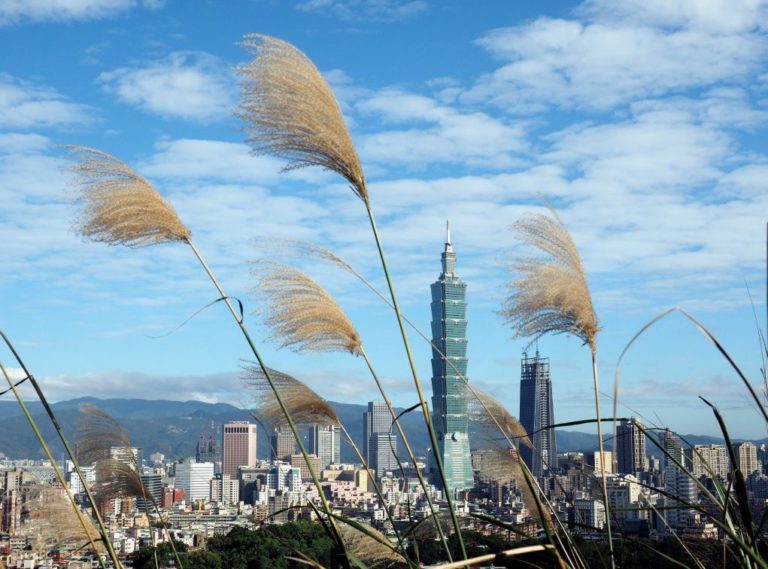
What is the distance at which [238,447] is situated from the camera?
91.2m

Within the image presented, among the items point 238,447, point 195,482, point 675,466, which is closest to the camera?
point 675,466

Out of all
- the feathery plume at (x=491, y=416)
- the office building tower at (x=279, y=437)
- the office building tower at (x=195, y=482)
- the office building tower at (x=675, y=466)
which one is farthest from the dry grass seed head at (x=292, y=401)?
the office building tower at (x=195, y=482)

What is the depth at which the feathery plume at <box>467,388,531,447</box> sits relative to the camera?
2463 mm

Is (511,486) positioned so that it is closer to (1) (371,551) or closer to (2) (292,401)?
(2) (292,401)

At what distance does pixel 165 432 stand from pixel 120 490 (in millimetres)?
152881

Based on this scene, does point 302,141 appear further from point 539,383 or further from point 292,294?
point 539,383

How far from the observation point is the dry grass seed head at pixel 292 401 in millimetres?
2332

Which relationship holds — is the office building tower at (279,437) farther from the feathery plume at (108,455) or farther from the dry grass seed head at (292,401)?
the feathery plume at (108,455)

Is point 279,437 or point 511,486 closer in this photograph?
point 511,486

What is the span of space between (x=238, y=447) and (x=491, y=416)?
91.2 meters

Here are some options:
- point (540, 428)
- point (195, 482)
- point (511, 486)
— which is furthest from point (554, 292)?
point (195, 482)

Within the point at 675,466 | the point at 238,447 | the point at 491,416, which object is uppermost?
the point at 491,416

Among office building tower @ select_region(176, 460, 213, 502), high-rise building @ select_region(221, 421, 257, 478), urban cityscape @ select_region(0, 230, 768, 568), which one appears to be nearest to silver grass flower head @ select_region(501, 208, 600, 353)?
urban cityscape @ select_region(0, 230, 768, 568)

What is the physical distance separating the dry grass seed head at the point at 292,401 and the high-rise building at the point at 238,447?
80848 mm
